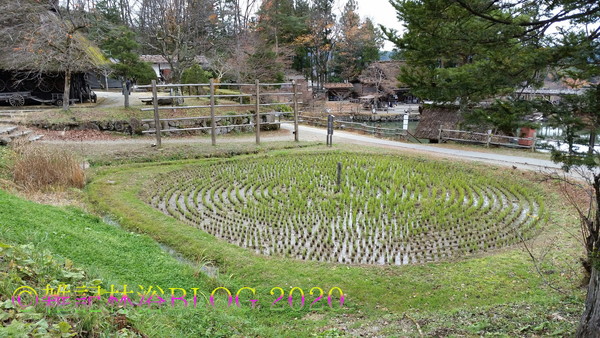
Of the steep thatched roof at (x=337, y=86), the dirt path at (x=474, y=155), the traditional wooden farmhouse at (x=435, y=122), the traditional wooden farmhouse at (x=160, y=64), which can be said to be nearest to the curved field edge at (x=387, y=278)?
the dirt path at (x=474, y=155)

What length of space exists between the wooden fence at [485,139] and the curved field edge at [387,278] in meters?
9.69

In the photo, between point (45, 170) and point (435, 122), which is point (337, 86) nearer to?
point (435, 122)

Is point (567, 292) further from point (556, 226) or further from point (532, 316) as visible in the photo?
point (556, 226)

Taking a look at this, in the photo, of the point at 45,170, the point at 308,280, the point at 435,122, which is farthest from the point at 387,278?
the point at 435,122

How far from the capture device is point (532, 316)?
144 inches

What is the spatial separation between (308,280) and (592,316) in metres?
Result: 2.74

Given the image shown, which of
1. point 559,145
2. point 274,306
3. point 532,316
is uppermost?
point 559,145

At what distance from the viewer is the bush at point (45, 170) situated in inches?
290

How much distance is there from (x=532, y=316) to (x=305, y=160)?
8.71 m

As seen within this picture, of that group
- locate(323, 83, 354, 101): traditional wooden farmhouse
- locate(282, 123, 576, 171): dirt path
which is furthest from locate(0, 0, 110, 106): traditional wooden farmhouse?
locate(323, 83, 354, 101): traditional wooden farmhouse

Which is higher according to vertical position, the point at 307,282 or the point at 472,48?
the point at 472,48

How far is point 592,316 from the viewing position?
3.08 meters

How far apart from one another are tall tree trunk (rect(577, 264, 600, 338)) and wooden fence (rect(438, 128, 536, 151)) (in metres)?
11.8

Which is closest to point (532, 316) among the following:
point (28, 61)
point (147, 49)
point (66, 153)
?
point (66, 153)
